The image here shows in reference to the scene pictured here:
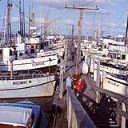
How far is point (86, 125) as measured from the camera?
7.00 m

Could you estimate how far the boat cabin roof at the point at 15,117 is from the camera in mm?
11395

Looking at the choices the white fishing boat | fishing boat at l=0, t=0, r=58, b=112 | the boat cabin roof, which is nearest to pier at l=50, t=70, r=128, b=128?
the boat cabin roof

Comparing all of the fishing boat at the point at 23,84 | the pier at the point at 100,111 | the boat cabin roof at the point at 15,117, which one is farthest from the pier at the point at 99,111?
the fishing boat at the point at 23,84

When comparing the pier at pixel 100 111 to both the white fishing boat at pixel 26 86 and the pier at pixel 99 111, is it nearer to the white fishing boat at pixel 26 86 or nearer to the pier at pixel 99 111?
the pier at pixel 99 111

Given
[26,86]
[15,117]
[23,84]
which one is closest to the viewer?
[15,117]

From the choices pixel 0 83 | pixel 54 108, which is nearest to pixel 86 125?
pixel 54 108

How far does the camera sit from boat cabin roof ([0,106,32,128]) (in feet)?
37.4

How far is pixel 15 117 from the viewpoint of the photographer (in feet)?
39.7

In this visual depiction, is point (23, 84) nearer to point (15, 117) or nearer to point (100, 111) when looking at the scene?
→ point (100, 111)

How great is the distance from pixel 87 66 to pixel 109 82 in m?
15.5

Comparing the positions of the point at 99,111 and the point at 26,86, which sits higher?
the point at 99,111

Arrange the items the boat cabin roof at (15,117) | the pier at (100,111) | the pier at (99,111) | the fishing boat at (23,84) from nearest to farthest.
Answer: the pier at (99,111)
the pier at (100,111)
the boat cabin roof at (15,117)
the fishing boat at (23,84)

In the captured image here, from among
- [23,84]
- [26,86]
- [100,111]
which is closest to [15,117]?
[100,111]

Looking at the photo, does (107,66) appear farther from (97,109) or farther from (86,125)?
(86,125)
